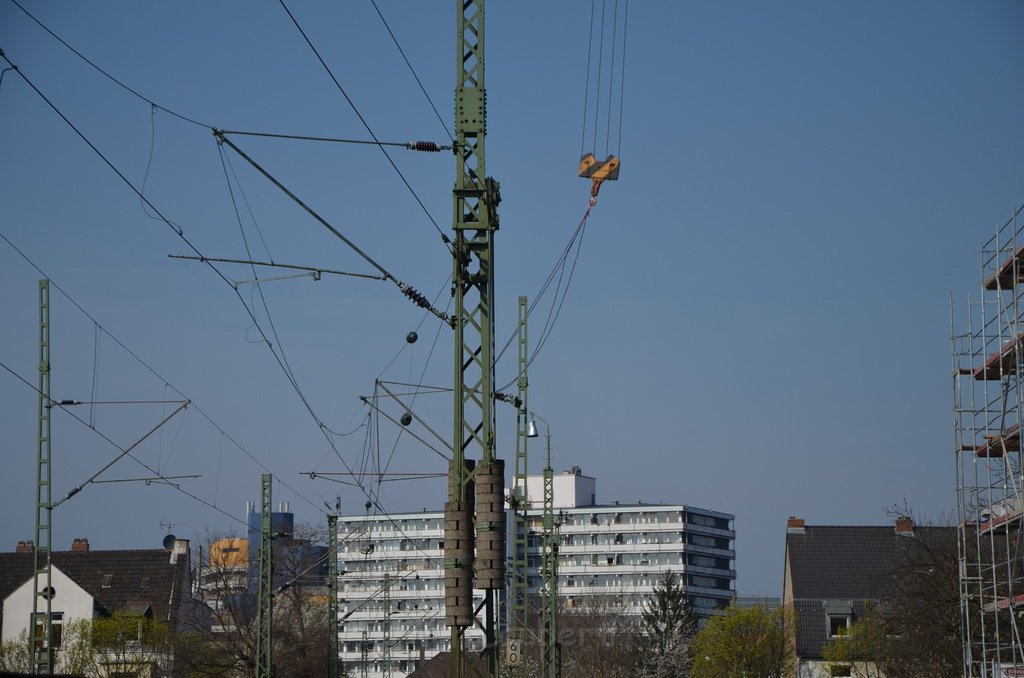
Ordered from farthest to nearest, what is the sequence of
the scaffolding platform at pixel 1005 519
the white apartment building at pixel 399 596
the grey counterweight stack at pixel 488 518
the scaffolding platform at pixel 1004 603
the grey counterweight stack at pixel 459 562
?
the white apartment building at pixel 399 596 → the scaffolding platform at pixel 1005 519 → the scaffolding platform at pixel 1004 603 → the grey counterweight stack at pixel 488 518 → the grey counterweight stack at pixel 459 562

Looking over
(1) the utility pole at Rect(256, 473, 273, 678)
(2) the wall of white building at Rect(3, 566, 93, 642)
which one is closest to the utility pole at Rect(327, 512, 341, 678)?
(1) the utility pole at Rect(256, 473, 273, 678)

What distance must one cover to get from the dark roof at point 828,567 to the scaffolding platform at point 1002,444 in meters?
57.2

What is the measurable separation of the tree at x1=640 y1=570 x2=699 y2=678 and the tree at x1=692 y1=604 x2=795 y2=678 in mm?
4879

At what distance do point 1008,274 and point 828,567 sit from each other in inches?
2652

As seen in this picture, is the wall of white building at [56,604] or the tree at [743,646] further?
the tree at [743,646]

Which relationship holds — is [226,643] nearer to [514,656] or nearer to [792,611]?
[792,611]

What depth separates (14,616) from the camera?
7919cm

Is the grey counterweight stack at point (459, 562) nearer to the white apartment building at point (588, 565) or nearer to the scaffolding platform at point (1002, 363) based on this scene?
the scaffolding platform at point (1002, 363)

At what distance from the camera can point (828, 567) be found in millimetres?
101438

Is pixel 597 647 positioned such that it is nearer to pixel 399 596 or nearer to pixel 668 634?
pixel 668 634

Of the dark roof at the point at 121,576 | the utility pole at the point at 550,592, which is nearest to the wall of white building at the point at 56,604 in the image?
the dark roof at the point at 121,576

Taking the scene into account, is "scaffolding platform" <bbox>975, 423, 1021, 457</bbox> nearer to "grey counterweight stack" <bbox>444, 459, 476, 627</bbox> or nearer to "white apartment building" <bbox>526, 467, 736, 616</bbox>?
"grey counterweight stack" <bbox>444, 459, 476, 627</bbox>

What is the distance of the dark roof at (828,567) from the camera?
96000 millimetres

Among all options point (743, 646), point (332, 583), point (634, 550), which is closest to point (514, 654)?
point (332, 583)
